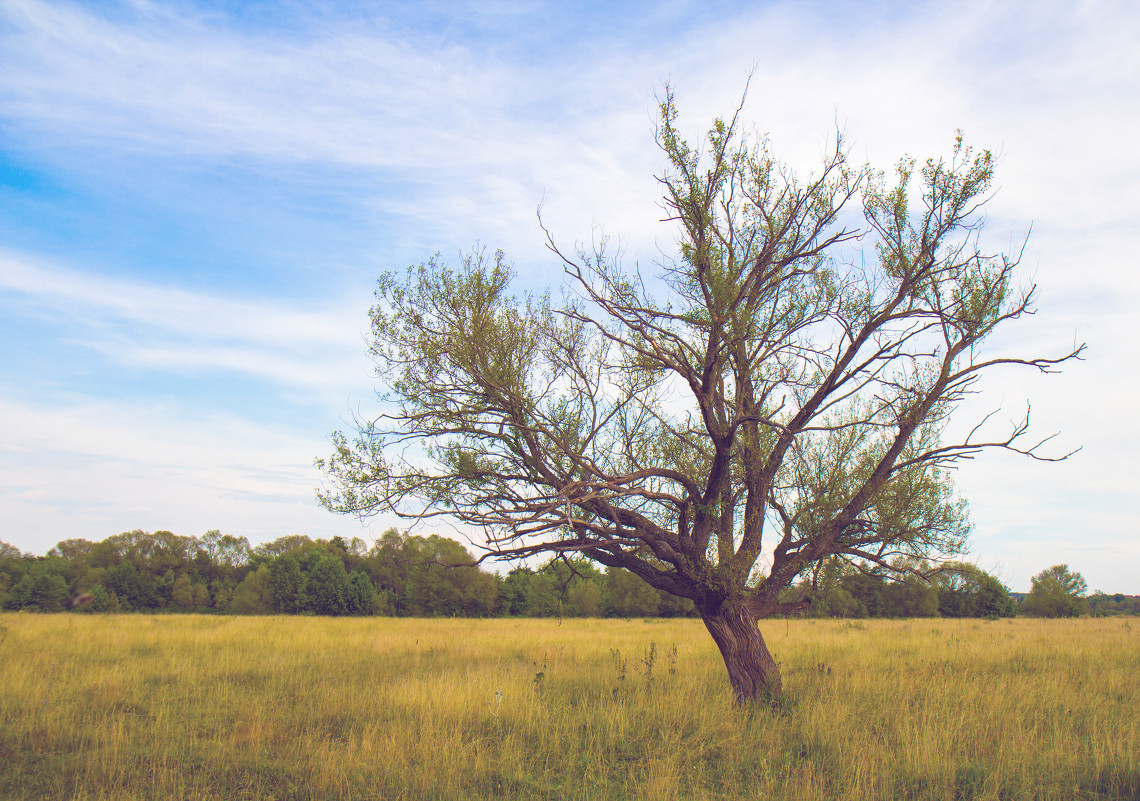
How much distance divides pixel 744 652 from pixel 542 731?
128 inches

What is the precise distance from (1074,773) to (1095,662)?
33.5ft

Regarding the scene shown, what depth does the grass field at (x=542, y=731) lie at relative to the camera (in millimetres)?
5977

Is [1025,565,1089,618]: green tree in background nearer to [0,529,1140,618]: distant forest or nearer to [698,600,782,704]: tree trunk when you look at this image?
[0,529,1140,618]: distant forest

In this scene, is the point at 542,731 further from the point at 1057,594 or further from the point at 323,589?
the point at 1057,594

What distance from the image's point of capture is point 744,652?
29.2 ft

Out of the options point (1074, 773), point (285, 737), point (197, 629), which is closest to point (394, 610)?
point (197, 629)

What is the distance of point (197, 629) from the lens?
62.2 ft

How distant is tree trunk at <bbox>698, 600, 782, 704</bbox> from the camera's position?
29.0ft

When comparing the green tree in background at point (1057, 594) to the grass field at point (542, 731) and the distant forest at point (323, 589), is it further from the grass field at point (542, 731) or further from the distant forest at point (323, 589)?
the grass field at point (542, 731)


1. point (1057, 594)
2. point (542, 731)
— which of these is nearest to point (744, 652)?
point (542, 731)

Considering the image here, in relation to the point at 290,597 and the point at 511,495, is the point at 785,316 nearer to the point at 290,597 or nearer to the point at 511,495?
the point at 511,495

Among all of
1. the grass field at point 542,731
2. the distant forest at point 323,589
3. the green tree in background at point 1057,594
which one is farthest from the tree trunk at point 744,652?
the green tree in background at point 1057,594

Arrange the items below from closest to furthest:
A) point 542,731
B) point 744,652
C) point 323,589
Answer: point 542,731 < point 744,652 < point 323,589

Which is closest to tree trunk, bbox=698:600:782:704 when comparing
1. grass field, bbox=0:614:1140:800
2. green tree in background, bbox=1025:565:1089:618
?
grass field, bbox=0:614:1140:800
